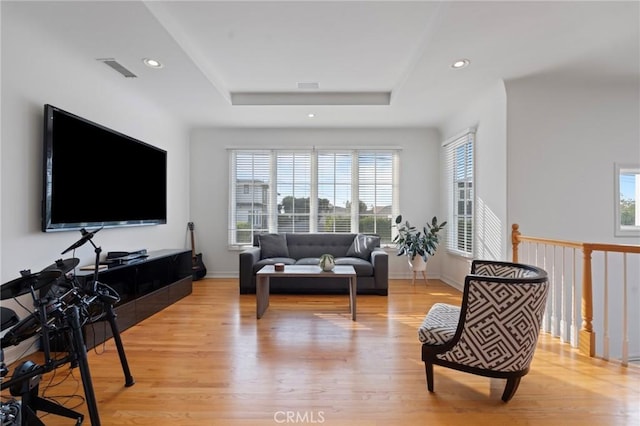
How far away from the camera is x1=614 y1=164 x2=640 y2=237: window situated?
3650 millimetres

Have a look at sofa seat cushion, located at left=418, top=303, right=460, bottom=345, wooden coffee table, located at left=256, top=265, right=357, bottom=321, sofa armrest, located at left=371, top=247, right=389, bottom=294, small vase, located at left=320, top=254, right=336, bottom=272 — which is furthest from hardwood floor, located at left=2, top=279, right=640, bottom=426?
sofa armrest, located at left=371, top=247, right=389, bottom=294

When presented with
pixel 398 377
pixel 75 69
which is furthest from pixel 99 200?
pixel 398 377

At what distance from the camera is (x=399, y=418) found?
182 centimetres

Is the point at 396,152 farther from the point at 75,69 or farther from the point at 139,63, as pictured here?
the point at 75,69

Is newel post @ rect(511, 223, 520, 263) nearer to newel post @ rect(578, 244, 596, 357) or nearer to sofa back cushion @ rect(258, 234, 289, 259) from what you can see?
newel post @ rect(578, 244, 596, 357)

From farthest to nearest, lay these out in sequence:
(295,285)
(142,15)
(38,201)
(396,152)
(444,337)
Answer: (396,152)
(295,285)
(38,201)
(142,15)
(444,337)

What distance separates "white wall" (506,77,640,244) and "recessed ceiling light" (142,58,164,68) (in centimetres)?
386

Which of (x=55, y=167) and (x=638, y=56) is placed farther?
(x=638, y=56)

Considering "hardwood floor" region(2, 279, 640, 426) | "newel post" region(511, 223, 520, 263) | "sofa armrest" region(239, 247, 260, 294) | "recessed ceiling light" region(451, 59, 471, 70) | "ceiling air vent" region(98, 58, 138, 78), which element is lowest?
"hardwood floor" region(2, 279, 640, 426)

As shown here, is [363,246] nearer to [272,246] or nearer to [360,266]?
[360,266]

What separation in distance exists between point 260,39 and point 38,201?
245 centimetres

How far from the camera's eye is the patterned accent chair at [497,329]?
183cm

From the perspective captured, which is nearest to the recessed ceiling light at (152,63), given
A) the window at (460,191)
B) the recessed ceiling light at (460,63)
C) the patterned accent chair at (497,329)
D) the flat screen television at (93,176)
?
the flat screen television at (93,176)

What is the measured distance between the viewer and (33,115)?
261 cm
